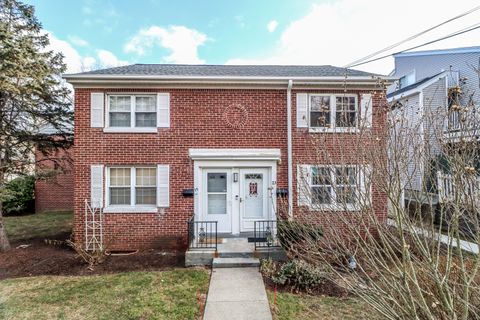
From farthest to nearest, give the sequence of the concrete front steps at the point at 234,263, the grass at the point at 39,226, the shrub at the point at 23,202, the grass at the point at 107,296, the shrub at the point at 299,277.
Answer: the shrub at the point at 23,202, the grass at the point at 39,226, the concrete front steps at the point at 234,263, the shrub at the point at 299,277, the grass at the point at 107,296

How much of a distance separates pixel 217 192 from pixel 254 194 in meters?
1.21

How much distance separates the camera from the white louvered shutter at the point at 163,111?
809cm

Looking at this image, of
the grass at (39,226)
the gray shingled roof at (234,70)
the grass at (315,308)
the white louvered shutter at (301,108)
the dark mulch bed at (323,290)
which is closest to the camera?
the grass at (315,308)

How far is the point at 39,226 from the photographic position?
11305mm

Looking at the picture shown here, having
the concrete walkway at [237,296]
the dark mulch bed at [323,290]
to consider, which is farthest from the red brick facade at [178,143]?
the dark mulch bed at [323,290]

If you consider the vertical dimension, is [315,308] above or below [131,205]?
below

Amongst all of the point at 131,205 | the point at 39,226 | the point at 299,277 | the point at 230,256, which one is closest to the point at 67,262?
the point at 131,205

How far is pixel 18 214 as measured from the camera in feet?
48.1

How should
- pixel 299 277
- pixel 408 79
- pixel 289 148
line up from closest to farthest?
pixel 299 277 < pixel 289 148 < pixel 408 79

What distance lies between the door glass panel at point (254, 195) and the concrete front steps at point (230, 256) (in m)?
1.56

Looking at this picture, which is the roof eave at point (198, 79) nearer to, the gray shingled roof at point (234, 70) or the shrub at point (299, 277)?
the gray shingled roof at point (234, 70)

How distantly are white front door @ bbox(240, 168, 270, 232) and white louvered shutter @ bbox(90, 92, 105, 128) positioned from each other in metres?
4.74

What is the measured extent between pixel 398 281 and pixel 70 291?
6112mm

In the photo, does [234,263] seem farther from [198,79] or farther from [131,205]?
[198,79]
